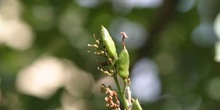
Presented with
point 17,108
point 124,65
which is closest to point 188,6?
point 17,108

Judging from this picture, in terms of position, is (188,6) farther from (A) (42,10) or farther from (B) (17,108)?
(B) (17,108)

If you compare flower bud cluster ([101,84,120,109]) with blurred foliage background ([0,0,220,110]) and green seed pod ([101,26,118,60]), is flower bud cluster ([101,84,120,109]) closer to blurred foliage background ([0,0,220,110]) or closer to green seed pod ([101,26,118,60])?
green seed pod ([101,26,118,60])

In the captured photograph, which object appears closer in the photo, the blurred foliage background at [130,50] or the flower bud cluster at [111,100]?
the flower bud cluster at [111,100]

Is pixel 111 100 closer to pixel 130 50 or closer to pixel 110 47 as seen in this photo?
pixel 110 47

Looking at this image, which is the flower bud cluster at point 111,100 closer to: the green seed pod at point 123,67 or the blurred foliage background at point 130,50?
the green seed pod at point 123,67

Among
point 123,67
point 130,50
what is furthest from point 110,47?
point 130,50

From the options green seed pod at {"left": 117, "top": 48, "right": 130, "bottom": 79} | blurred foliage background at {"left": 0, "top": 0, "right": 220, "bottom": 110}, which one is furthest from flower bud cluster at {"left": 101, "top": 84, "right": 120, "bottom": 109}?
blurred foliage background at {"left": 0, "top": 0, "right": 220, "bottom": 110}

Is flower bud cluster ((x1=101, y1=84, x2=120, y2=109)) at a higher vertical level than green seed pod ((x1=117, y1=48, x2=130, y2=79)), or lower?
lower

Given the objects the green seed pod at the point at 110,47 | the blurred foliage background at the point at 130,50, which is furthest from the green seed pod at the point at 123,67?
the blurred foliage background at the point at 130,50
